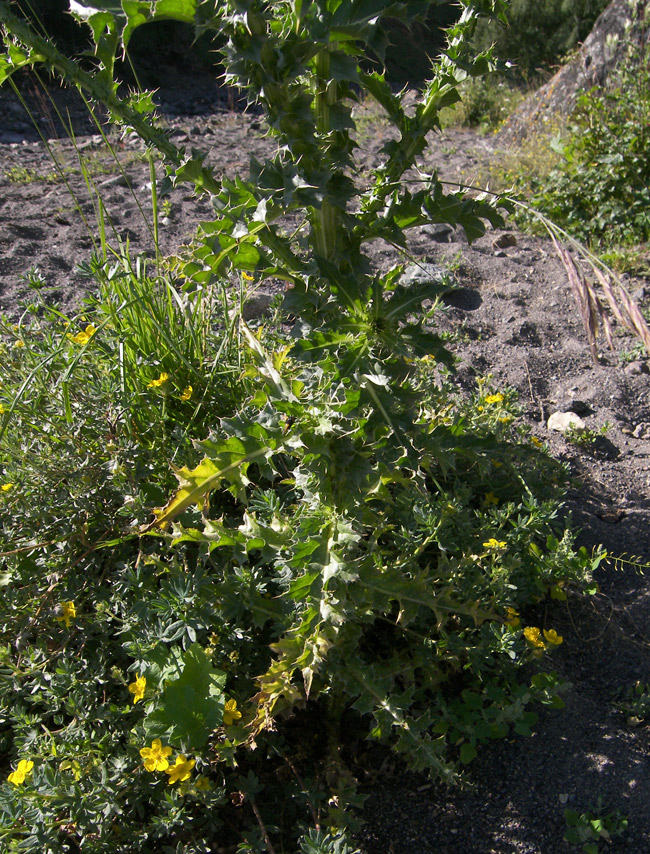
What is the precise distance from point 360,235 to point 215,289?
1560mm

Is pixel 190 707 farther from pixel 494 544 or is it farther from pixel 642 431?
pixel 642 431

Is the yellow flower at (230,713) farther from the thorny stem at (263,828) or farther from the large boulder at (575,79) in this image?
the large boulder at (575,79)

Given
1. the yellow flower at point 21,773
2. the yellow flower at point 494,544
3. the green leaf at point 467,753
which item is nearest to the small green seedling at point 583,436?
the yellow flower at point 494,544

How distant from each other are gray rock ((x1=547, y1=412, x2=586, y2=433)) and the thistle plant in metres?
0.99

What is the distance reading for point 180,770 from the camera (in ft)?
4.97

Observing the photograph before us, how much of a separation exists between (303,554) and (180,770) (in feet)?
2.02

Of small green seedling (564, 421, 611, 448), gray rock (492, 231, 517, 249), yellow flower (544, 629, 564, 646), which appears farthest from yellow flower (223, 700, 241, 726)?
gray rock (492, 231, 517, 249)

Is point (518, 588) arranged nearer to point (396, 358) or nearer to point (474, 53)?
point (396, 358)

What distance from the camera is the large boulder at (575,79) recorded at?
6.49 meters

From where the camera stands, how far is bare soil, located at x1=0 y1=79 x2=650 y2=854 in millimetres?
1719

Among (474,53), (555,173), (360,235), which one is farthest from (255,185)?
(555,173)

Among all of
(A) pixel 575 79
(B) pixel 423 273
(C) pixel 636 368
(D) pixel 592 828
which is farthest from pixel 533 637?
(A) pixel 575 79

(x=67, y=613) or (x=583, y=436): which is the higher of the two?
(x=67, y=613)

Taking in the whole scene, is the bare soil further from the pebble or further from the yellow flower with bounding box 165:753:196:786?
the yellow flower with bounding box 165:753:196:786
